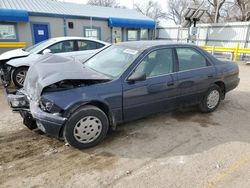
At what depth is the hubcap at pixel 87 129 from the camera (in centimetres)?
303

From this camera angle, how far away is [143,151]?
3.13 m

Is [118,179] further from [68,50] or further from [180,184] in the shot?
[68,50]

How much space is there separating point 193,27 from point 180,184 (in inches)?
630

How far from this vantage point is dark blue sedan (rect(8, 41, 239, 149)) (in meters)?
2.91

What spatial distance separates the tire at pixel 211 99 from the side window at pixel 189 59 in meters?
0.59

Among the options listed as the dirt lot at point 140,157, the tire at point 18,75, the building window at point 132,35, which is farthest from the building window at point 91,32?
the dirt lot at point 140,157

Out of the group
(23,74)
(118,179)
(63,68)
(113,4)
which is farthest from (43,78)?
(113,4)

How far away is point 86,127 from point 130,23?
15548 millimetres

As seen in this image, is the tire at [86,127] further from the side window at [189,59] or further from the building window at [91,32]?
the building window at [91,32]

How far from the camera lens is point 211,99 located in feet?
14.9

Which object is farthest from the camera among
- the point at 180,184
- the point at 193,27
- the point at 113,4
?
the point at 113,4

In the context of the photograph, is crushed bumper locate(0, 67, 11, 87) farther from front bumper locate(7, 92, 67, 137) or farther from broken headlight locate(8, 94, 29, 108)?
front bumper locate(7, 92, 67, 137)

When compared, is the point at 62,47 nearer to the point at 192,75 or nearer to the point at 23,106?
the point at 23,106

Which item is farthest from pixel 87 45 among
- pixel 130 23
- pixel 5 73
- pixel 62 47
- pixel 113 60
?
pixel 130 23
